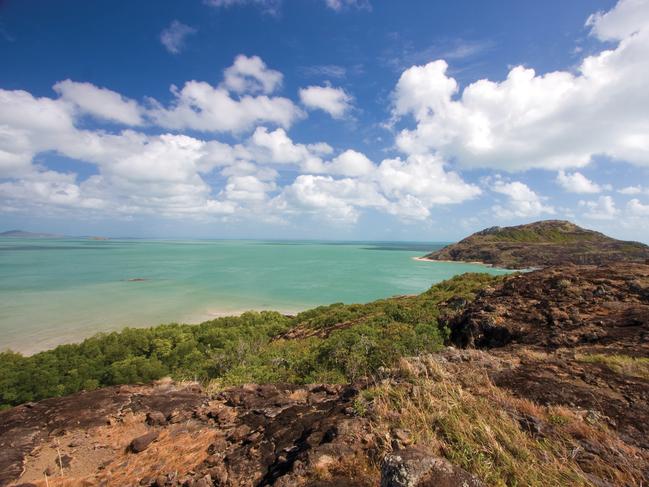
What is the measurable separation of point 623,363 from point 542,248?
133 meters

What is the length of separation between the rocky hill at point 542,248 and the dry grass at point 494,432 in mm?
101989

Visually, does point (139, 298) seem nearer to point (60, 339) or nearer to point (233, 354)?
point (60, 339)

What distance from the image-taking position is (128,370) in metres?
17.7

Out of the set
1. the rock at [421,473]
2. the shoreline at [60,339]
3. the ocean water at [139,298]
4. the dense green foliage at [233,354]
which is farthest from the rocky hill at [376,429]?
the ocean water at [139,298]

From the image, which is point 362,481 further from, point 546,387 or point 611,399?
point 611,399

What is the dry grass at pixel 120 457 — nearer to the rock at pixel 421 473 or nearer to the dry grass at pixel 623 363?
the rock at pixel 421 473

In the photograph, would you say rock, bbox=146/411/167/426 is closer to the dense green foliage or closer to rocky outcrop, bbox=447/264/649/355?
the dense green foliage

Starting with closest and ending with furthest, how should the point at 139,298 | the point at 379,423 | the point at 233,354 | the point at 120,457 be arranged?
the point at 379,423 < the point at 120,457 < the point at 233,354 < the point at 139,298

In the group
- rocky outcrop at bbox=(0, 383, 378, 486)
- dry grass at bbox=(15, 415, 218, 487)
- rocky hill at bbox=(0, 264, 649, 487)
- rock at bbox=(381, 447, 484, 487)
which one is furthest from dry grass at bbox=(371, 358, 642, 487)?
dry grass at bbox=(15, 415, 218, 487)

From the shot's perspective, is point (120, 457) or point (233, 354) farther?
point (233, 354)

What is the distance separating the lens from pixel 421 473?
3326 mm

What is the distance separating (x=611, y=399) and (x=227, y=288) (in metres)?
59.6

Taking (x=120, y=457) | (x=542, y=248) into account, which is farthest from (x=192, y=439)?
(x=542, y=248)

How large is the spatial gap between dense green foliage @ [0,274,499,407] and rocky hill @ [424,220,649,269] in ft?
301
